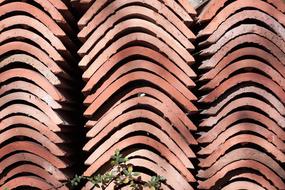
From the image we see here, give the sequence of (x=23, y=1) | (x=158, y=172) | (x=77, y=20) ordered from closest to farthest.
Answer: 1. (x=158, y=172)
2. (x=23, y=1)
3. (x=77, y=20)

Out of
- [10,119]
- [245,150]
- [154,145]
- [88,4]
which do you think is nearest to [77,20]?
[88,4]

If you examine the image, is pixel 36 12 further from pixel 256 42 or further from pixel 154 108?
pixel 256 42

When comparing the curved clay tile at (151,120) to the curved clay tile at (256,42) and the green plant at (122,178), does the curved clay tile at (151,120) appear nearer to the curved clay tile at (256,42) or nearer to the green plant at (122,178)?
the green plant at (122,178)

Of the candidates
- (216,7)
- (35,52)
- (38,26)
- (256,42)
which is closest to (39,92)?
(35,52)

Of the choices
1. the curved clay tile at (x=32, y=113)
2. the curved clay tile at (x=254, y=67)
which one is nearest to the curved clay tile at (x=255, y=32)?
the curved clay tile at (x=254, y=67)

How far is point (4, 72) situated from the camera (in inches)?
79.4

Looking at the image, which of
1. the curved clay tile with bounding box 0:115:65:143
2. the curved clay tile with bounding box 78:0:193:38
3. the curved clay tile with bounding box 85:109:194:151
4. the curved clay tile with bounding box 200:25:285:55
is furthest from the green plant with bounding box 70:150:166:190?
the curved clay tile with bounding box 200:25:285:55

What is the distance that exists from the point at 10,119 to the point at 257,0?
1170 millimetres

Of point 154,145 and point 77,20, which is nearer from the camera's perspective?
point 154,145

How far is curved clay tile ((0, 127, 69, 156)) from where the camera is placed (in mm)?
1987

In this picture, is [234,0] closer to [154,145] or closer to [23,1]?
[154,145]

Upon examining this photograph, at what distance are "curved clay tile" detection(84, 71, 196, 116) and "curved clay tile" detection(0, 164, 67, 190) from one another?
31 cm

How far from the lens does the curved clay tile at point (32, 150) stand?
199cm

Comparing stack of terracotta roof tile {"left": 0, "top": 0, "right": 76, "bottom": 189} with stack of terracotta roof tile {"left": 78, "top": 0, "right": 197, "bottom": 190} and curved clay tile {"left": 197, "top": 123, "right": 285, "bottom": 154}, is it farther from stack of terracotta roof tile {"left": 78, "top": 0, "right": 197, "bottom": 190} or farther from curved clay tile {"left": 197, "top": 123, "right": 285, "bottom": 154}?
curved clay tile {"left": 197, "top": 123, "right": 285, "bottom": 154}
